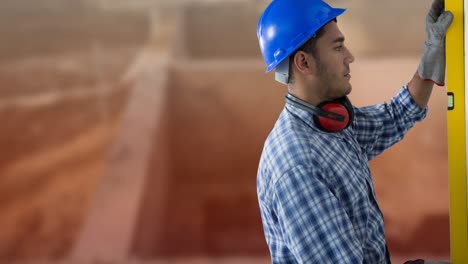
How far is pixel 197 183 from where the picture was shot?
178 inches

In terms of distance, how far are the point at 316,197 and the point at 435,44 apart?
2.11 feet

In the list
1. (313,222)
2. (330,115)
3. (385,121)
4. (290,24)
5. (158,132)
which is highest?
(290,24)

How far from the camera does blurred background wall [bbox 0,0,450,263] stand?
14.3 ft

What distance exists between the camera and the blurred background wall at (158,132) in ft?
14.3

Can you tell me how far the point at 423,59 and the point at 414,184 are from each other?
9.15ft

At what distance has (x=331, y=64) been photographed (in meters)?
1.59

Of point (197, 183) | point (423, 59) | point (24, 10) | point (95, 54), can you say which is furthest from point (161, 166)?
point (423, 59)

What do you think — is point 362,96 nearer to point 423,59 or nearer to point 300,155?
point 423,59

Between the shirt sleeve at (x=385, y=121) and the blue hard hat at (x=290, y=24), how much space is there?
0.38 meters

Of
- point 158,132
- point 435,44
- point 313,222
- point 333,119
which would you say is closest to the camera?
point 313,222

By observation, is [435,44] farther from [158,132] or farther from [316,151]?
[158,132]

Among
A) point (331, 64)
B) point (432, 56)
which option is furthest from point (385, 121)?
point (331, 64)

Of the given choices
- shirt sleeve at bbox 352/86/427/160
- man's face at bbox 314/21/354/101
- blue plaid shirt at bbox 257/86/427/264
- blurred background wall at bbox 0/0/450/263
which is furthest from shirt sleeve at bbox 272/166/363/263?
blurred background wall at bbox 0/0/450/263

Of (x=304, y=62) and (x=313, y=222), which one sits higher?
(x=304, y=62)
